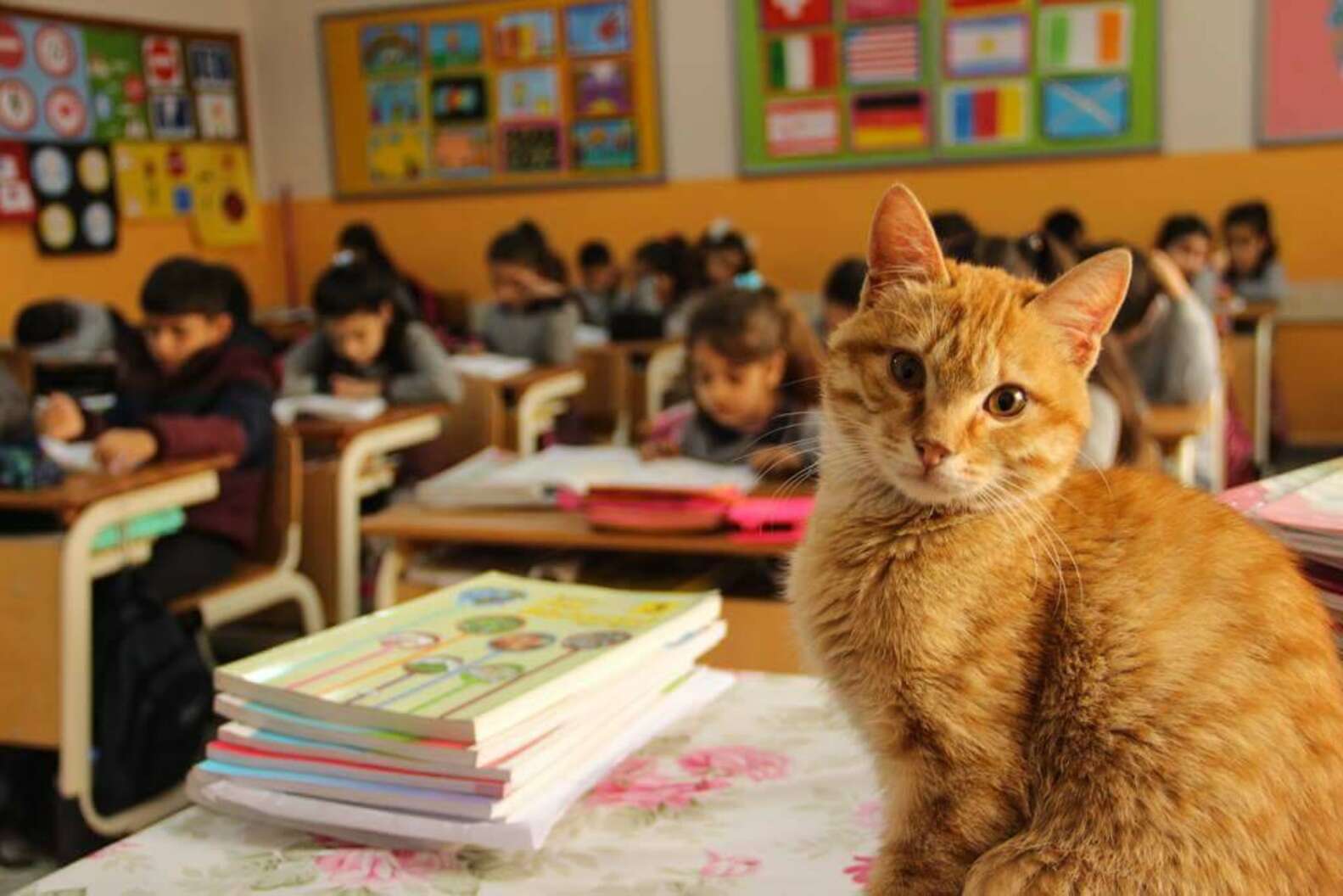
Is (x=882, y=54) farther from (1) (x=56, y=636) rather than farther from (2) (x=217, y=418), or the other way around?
(1) (x=56, y=636)

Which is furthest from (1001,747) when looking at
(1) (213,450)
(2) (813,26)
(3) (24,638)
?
(2) (813,26)

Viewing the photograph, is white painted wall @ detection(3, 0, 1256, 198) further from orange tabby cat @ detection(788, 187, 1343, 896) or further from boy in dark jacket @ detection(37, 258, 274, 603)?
orange tabby cat @ detection(788, 187, 1343, 896)

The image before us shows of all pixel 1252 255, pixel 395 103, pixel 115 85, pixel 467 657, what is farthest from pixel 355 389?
pixel 1252 255

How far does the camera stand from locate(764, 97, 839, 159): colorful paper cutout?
22.8 ft

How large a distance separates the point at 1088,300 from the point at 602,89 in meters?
6.88

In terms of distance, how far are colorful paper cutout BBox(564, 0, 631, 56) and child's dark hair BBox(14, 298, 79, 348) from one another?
3169 mm

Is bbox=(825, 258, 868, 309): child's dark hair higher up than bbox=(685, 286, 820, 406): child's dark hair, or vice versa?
bbox=(825, 258, 868, 309): child's dark hair

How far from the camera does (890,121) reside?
6.84 m

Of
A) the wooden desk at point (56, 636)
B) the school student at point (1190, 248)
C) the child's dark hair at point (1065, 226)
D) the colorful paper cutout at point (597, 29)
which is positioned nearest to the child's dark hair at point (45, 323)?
the colorful paper cutout at point (597, 29)

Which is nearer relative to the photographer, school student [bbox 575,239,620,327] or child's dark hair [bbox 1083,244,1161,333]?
child's dark hair [bbox 1083,244,1161,333]

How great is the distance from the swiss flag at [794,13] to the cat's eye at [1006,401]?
21.1 feet

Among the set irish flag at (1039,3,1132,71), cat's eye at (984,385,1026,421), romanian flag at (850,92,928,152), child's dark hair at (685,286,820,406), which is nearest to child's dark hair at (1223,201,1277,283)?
irish flag at (1039,3,1132,71)

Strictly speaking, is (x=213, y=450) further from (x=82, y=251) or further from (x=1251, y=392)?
(x=82, y=251)

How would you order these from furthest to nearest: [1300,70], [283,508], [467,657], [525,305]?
[1300,70] → [525,305] → [283,508] → [467,657]
